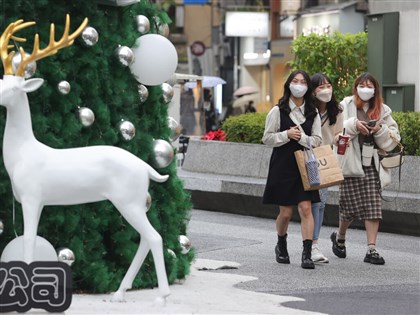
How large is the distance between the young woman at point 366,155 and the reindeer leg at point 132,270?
4.55 metres

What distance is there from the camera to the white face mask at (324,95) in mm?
13359

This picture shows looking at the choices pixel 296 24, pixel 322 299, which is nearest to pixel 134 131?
pixel 322 299

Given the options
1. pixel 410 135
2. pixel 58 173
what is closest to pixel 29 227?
pixel 58 173

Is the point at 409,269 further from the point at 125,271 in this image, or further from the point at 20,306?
the point at 20,306

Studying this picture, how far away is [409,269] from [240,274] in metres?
1.94

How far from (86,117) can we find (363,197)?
14.7 ft

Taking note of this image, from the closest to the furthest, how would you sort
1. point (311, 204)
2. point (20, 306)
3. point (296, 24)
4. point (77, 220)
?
point (20, 306) < point (77, 220) < point (311, 204) < point (296, 24)

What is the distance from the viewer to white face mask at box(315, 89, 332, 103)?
13.4m

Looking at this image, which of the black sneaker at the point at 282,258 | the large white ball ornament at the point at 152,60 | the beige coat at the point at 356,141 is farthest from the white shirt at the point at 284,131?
the large white ball ornament at the point at 152,60

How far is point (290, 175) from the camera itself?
12.8 m

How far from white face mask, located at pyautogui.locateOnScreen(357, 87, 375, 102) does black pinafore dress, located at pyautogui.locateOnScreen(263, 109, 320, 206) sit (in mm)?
842

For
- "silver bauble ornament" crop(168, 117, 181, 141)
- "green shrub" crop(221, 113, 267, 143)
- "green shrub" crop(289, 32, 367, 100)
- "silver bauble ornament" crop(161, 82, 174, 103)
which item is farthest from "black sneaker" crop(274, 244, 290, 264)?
"green shrub" crop(289, 32, 367, 100)

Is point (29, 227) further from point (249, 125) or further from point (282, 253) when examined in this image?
point (249, 125)

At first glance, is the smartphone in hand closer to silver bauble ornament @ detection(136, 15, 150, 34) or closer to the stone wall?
the stone wall
